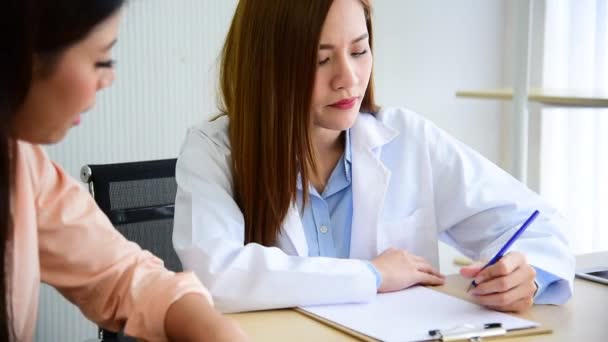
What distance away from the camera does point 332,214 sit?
1715mm

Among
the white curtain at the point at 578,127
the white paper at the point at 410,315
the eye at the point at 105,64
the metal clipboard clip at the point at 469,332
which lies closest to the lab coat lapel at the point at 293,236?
the white paper at the point at 410,315

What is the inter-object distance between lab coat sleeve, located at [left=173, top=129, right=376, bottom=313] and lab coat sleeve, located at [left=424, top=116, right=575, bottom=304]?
31cm

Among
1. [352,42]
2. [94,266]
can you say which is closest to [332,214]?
[352,42]

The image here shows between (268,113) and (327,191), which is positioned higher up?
(268,113)

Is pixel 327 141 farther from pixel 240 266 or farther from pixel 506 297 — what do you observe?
pixel 506 297

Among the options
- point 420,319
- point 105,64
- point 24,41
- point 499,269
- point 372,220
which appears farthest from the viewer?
point 372,220

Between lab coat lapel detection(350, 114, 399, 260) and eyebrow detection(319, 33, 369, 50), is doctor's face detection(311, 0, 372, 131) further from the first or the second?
lab coat lapel detection(350, 114, 399, 260)

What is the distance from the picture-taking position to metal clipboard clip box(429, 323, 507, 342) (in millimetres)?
1190

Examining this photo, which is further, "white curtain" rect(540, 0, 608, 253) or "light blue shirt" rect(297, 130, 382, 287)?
"white curtain" rect(540, 0, 608, 253)

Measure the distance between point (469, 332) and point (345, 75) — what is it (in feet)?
1.76

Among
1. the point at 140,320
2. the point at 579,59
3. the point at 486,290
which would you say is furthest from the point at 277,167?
the point at 579,59

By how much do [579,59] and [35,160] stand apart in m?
2.87

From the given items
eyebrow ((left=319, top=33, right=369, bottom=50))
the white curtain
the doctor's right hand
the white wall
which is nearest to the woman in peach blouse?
the doctor's right hand

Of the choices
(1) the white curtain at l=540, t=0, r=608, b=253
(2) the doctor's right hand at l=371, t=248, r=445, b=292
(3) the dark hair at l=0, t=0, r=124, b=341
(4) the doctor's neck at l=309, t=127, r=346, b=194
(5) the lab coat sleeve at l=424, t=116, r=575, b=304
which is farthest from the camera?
(1) the white curtain at l=540, t=0, r=608, b=253
